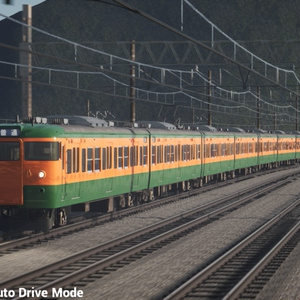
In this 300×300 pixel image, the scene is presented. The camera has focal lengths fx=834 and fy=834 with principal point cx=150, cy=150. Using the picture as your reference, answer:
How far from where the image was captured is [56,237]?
75.4 feet

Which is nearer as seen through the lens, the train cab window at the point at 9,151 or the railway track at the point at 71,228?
the railway track at the point at 71,228

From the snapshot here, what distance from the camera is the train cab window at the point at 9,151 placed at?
22406mm

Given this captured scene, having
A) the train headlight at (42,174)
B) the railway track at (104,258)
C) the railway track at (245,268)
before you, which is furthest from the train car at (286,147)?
the train headlight at (42,174)

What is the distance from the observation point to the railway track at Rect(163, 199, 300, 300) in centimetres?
1509

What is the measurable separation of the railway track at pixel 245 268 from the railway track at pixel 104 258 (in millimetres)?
2135

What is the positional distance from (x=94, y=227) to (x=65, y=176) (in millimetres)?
3205

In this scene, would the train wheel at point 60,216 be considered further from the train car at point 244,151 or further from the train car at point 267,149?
the train car at point 267,149

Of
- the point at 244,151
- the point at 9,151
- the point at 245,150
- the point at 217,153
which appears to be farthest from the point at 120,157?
the point at 245,150

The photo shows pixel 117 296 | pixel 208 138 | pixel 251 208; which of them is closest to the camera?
pixel 117 296

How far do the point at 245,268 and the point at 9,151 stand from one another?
769 centimetres

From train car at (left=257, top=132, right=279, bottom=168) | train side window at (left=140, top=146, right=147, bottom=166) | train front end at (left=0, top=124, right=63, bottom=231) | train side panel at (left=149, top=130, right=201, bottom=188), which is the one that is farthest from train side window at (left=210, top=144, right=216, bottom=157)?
train front end at (left=0, top=124, right=63, bottom=231)

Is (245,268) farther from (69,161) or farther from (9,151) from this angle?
(9,151)

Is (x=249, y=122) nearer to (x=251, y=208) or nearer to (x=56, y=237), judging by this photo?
(x=251, y=208)

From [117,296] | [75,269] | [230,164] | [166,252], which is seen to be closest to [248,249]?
[166,252]
